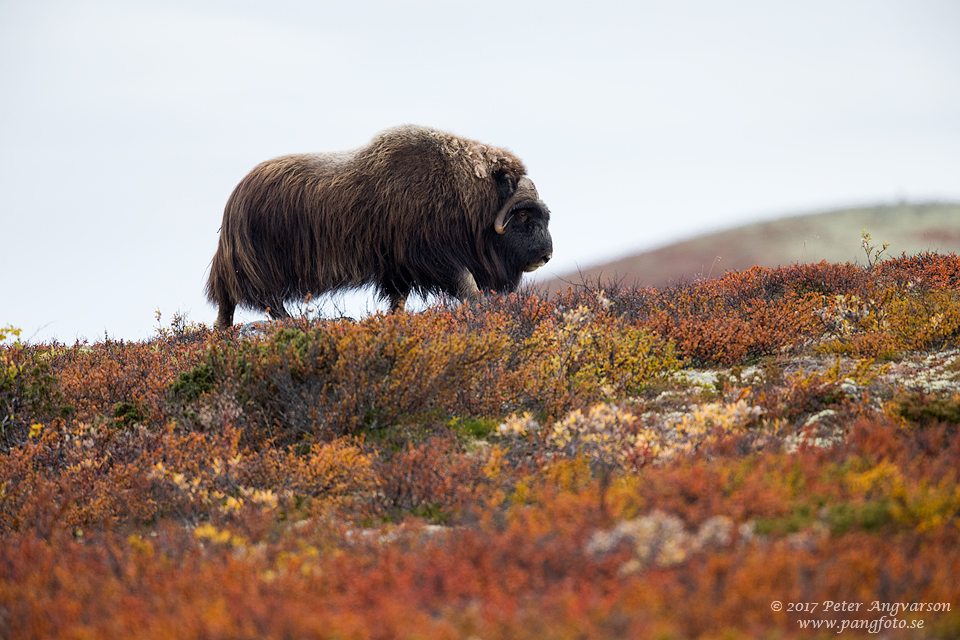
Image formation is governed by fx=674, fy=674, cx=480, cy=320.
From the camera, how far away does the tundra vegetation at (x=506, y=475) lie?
2.16m

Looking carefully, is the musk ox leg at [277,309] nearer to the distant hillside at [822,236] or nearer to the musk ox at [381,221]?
the musk ox at [381,221]

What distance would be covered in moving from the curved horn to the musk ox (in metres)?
0.02

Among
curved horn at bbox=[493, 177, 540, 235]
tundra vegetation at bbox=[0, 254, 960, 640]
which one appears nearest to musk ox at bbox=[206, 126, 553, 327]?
curved horn at bbox=[493, 177, 540, 235]

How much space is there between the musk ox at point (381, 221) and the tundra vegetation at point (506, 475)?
223cm

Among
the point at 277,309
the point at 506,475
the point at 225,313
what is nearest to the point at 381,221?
the point at 277,309

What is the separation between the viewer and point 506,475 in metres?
4.03

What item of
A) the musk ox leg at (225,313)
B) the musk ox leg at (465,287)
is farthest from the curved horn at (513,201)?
the musk ox leg at (225,313)

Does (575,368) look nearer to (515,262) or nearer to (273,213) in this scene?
(515,262)

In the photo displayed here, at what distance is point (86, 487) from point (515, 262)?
23.6 ft

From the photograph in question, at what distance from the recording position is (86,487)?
14.2 ft

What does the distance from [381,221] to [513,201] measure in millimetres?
1982

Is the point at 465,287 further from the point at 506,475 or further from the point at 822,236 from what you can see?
the point at 822,236

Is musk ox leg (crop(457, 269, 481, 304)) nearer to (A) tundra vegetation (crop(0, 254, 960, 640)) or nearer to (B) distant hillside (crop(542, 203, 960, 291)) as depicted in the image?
(A) tundra vegetation (crop(0, 254, 960, 640))

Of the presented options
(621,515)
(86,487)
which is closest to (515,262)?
(86,487)
